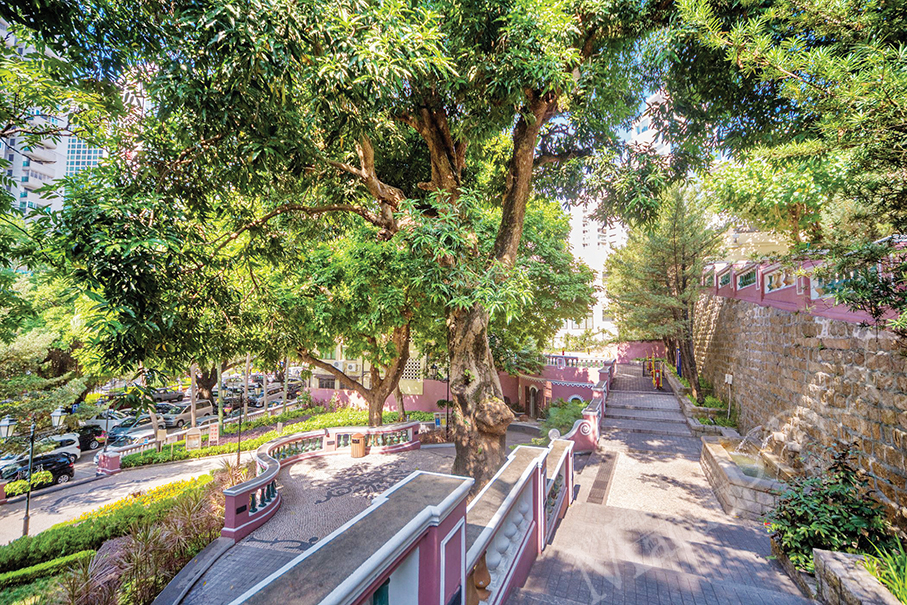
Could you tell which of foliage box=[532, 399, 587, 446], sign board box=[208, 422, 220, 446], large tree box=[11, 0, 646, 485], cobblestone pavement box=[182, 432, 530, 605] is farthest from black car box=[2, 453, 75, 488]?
foliage box=[532, 399, 587, 446]

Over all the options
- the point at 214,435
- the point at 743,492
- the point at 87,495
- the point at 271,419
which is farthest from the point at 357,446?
the point at 271,419

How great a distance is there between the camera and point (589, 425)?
44.0ft

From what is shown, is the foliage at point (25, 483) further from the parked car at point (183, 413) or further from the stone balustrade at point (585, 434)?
the stone balustrade at point (585, 434)

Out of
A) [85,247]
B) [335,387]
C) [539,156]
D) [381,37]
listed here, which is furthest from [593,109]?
[335,387]

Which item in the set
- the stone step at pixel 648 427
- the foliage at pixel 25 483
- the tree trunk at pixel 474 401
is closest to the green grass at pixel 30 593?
the tree trunk at pixel 474 401

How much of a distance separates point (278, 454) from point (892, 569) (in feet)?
48.0

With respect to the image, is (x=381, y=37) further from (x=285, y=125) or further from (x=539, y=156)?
(x=539, y=156)

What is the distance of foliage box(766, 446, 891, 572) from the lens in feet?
17.4

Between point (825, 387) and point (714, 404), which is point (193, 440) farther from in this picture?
point (825, 387)

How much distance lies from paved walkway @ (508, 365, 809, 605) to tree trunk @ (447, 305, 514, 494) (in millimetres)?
1774

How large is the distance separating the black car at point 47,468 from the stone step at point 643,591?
→ 64.0 ft

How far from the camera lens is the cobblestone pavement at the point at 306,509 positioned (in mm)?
7984

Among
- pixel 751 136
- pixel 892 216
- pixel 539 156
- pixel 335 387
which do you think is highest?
pixel 539 156

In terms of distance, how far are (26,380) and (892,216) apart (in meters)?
20.4
